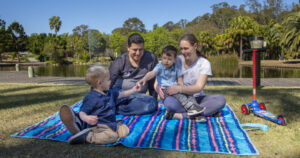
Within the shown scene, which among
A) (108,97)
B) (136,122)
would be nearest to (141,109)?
(136,122)

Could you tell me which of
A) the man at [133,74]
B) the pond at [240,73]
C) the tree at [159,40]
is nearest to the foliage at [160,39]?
the tree at [159,40]

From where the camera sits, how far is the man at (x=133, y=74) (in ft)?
11.8

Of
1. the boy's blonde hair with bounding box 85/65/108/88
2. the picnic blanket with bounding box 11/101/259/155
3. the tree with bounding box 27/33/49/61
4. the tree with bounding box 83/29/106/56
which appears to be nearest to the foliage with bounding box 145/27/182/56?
the tree with bounding box 83/29/106/56

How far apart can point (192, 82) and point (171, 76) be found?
38 cm

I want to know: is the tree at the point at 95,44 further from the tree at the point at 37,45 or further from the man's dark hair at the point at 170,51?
the man's dark hair at the point at 170,51

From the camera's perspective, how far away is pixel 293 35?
22.2m

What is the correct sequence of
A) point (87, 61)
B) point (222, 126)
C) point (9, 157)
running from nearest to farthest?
point (9, 157), point (222, 126), point (87, 61)

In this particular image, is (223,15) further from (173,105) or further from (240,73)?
(173,105)

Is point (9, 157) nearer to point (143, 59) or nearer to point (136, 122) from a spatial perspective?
point (136, 122)

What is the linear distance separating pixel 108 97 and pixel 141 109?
3.86 ft

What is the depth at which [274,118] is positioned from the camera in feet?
10.2

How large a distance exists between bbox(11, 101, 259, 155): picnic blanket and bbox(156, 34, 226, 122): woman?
15cm

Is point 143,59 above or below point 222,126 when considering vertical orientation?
above

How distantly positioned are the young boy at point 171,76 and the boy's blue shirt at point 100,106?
3.33 ft
